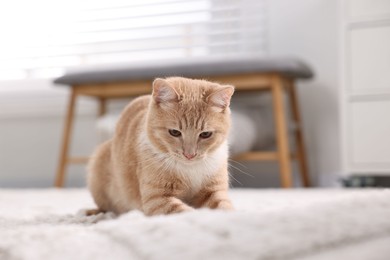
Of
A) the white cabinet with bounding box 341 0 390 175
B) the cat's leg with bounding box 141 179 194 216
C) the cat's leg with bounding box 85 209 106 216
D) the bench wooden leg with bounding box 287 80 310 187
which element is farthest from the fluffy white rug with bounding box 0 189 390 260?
the bench wooden leg with bounding box 287 80 310 187

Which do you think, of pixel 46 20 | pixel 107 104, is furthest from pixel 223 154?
pixel 46 20

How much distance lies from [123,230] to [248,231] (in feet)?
0.58

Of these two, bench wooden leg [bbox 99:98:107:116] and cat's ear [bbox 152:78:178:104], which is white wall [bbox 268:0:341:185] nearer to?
bench wooden leg [bbox 99:98:107:116]

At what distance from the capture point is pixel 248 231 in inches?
23.3

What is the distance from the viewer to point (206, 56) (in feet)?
10.9

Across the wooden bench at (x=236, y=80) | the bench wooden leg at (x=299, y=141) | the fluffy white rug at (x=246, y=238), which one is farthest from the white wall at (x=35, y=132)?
the fluffy white rug at (x=246, y=238)

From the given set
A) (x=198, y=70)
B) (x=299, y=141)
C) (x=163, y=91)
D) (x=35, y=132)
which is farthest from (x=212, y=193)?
(x=35, y=132)

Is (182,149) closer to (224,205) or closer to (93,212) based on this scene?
(224,205)

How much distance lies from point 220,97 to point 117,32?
8.29ft

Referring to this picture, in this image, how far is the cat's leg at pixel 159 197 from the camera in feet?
3.40

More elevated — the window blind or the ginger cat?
the window blind

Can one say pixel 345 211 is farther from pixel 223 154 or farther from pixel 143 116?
pixel 143 116

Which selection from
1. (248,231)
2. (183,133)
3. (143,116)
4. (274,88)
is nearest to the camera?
(248,231)

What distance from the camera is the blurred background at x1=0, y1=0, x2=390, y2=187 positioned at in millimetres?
2436
